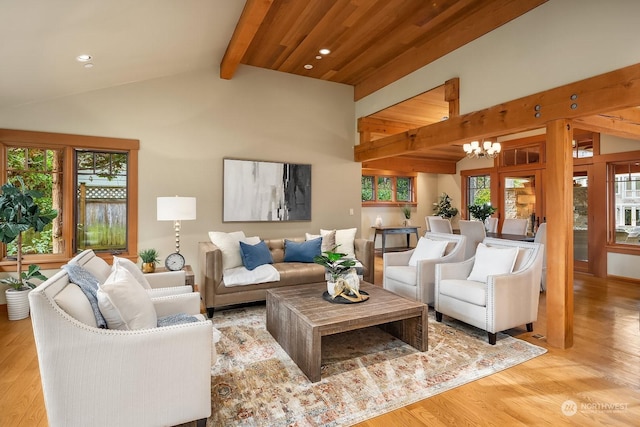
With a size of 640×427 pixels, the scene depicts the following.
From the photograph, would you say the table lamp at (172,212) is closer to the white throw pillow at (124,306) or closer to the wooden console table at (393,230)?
the white throw pillow at (124,306)

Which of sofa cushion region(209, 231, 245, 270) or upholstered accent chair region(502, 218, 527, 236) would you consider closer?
sofa cushion region(209, 231, 245, 270)

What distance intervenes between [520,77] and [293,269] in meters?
3.20

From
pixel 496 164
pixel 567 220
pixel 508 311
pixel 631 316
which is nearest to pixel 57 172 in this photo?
pixel 508 311

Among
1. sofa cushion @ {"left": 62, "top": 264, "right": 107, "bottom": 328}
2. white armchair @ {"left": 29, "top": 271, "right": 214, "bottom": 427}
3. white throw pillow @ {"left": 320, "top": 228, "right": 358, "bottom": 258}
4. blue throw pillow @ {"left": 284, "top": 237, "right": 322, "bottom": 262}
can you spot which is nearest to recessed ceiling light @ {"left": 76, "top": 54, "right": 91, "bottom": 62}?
sofa cushion @ {"left": 62, "top": 264, "right": 107, "bottom": 328}

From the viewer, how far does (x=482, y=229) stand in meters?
5.46

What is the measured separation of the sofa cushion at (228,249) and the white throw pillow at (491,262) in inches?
106

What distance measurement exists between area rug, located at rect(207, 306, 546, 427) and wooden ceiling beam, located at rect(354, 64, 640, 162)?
6.75 feet

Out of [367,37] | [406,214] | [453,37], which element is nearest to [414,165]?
[406,214]

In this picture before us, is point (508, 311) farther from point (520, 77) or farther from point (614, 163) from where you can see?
point (614, 163)

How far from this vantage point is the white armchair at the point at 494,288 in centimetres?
299

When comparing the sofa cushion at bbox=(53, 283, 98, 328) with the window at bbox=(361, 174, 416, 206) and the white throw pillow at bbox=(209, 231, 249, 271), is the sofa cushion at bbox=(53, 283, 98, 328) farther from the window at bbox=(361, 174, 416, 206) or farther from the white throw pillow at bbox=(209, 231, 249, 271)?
the window at bbox=(361, 174, 416, 206)

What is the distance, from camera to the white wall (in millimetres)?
4234

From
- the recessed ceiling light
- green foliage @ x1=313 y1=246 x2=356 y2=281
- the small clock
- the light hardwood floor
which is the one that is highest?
the recessed ceiling light

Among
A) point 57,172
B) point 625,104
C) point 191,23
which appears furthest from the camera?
point 57,172
